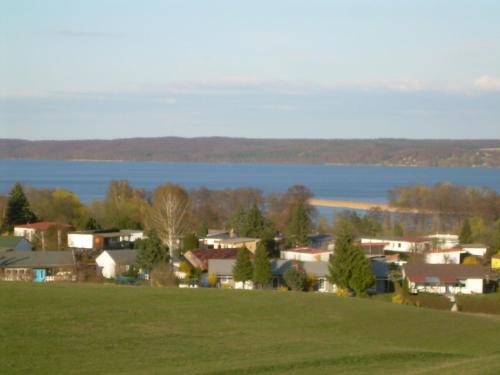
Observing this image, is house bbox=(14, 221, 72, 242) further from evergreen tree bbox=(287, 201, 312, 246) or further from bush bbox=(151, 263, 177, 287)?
bush bbox=(151, 263, 177, 287)

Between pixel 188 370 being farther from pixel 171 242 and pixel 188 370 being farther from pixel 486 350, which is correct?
pixel 171 242

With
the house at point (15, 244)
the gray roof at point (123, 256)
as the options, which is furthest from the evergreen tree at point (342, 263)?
the house at point (15, 244)

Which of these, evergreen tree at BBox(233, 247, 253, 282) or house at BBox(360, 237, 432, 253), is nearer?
evergreen tree at BBox(233, 247, 253, 282)

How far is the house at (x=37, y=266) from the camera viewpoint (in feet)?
134

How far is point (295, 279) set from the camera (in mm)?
39156

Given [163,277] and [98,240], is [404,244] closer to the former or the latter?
[98,240]

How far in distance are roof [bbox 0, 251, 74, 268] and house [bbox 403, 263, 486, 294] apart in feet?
53.5

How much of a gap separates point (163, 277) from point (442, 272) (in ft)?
Result: 43.9

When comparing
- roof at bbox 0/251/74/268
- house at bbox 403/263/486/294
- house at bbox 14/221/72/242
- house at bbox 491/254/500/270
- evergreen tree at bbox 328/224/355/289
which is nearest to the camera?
evergreen tree at bbox 328/224/355/289

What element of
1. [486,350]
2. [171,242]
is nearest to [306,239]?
[171,242]

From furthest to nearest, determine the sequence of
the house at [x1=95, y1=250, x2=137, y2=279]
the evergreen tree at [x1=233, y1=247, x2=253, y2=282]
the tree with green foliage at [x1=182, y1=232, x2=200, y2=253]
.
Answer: the tree with green foliage at [x1=182, y1=232, x2=200, y2=253], the house at [x1=95, y1=250, x2=137, y2=279], the evergreen tree at [x1=233, y1=247, x2=253, y2=282]

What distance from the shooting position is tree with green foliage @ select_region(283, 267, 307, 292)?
39.2 meters

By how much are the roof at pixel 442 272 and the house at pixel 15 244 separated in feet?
67.1

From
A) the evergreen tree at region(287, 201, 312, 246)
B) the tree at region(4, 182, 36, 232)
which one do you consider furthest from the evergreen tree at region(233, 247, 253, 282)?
the tree at region(4, 182, 36, 232)
